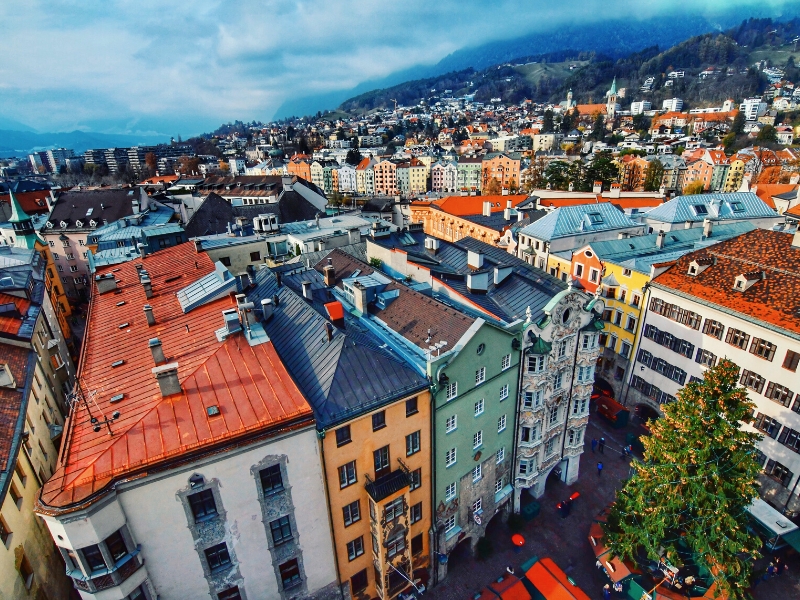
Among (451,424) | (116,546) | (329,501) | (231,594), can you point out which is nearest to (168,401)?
(116,546)

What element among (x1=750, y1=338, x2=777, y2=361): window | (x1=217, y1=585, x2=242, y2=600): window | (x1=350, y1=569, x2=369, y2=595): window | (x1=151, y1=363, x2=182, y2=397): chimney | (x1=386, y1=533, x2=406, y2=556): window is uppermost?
(x1=151, y1=363, x2=182, y2=397): chimney

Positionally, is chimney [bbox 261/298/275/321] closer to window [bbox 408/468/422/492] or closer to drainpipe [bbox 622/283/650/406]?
window [bbox 408/468/422/492]

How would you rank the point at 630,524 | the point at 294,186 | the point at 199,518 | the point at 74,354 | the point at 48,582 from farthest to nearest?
1. the point at 294,186
2. the point at 74,354
3. the point at 630,524
4. the point at 48,582
5. the point at 199,518

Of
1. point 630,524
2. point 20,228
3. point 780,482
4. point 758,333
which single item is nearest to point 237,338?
point 630,524

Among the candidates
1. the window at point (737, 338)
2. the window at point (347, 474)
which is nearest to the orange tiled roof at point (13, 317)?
the window at point (347, 474)

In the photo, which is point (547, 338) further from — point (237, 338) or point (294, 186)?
point (294, 186)

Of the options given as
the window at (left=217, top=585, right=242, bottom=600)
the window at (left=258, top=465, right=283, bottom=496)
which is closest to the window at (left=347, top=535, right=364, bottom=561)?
the window at (left=217, top=585, right=242, bottom=600)
